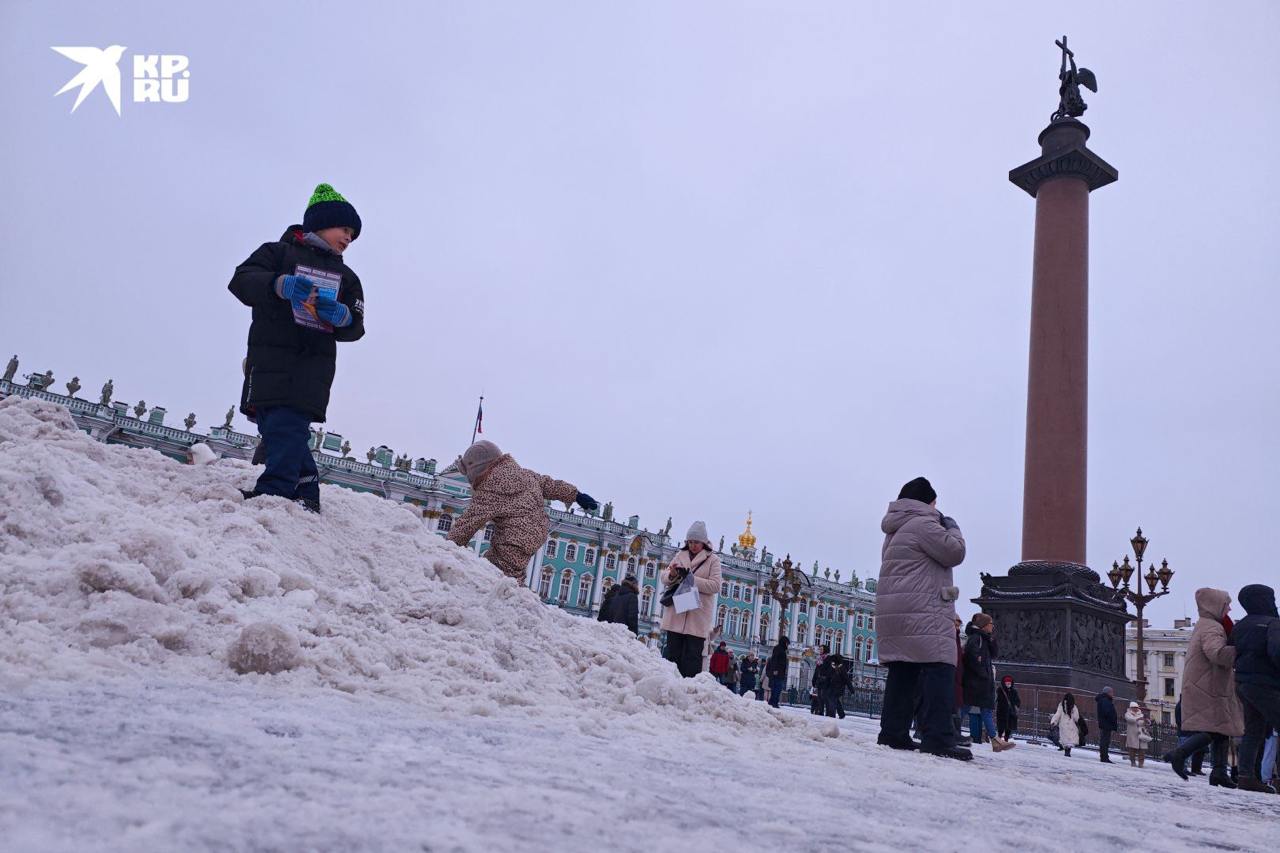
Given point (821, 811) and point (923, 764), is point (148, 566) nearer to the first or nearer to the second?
point (821, 811)

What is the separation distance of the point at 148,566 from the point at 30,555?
0.44 metres

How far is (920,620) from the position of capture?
583 cm

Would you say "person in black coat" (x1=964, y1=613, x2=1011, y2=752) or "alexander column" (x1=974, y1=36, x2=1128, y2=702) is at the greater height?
"alexander column" (x1=974, y1=36, x2=1128, y2=702)

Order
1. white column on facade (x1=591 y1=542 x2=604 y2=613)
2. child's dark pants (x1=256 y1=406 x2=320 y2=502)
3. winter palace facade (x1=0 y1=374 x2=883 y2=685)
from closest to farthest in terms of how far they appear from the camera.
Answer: child's dark pants (x1=256 y1=406 x2=320 y2=502) → winter palace facade (x1=0 y1=374 x2=883 y2=685) → white column on facade (x1=591 y1=542 x2=604 y2=613)

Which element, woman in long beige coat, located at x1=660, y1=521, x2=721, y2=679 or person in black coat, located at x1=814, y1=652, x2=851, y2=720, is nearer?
woman in long beige coat, located at x1=660, y1=521, x2=721, y2=679

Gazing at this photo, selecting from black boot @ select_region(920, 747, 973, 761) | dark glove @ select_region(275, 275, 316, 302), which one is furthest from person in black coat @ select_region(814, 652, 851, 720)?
dark glove @ select_region(275, 275, 316, 302)

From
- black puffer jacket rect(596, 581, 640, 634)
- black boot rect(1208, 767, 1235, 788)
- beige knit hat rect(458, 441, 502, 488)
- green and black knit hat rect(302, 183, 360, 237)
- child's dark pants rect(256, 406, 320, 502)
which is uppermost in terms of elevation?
green and black knit hat rect(302, 183, 360, 237)

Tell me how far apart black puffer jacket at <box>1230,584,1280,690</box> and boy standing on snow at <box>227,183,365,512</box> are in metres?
6.97

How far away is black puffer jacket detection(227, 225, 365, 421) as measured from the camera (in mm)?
4914

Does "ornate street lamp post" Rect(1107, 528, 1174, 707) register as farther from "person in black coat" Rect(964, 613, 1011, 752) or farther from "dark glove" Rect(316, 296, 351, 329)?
"dark glove" Rect(316, 296, 351, 329)

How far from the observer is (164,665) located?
125 inches

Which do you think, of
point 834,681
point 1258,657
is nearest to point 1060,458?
point 834,681

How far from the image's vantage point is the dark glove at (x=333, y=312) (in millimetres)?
4902

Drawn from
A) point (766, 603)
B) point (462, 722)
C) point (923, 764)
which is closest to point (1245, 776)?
point (923, 764)
